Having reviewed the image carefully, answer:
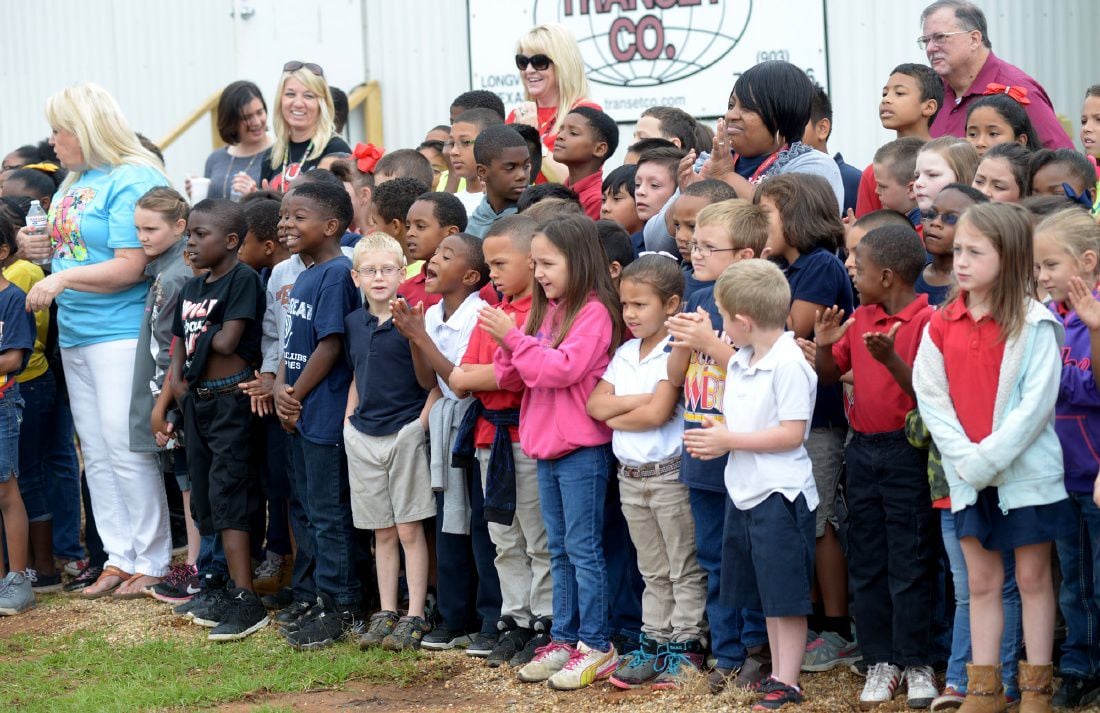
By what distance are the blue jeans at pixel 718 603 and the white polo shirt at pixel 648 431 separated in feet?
0.61

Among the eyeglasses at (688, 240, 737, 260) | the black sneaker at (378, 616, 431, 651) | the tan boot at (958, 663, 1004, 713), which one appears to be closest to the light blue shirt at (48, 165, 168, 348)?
the black sneaker at (378, 616, 431, 651)

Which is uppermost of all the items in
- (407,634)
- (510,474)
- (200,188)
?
(200,188)

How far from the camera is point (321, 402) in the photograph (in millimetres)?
6023

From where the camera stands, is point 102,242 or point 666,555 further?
point 102,242

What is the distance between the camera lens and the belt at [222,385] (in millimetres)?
6367

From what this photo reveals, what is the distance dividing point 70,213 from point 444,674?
3.30 m

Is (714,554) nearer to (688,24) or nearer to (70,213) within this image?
(70,213)

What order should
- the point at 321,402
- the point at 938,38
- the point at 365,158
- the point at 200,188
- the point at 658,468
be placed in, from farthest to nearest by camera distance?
the point at 200,188, the point at 365,158, the point at 938,38, the point at 321,402, the point at 658,468

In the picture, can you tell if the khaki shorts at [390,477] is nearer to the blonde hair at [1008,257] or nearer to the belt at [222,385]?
the belt at [222,385]

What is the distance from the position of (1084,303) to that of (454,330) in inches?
98.3

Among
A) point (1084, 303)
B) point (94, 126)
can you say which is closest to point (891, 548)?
point (1084, 303)

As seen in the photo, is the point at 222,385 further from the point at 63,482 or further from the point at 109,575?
the point at 63,482

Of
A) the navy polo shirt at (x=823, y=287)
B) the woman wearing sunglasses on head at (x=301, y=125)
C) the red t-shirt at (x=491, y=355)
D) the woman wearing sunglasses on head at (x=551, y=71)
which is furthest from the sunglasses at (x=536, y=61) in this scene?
the navy polo shirt at (x=823, y=287)

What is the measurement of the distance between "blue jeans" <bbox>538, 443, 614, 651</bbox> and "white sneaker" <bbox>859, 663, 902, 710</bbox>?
1.02 m
